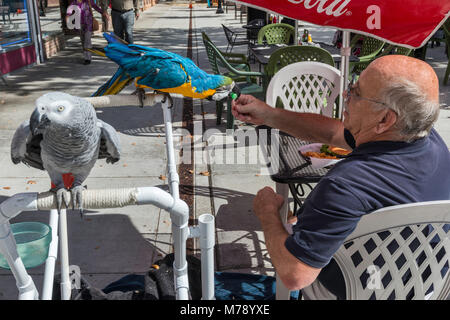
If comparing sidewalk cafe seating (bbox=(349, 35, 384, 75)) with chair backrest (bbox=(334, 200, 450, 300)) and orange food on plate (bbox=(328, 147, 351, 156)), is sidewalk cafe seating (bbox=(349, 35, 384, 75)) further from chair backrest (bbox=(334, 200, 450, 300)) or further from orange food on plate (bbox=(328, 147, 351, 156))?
chair backrest (bbox=(334, 200, 450, 300))

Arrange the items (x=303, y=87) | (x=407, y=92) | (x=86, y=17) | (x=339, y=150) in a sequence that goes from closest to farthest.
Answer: (x=407, y=92) < (x=339, y=150) < (x=303, y=87) < (x=86, y=17)

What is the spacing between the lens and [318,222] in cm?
128

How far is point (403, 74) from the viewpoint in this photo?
1266 mm

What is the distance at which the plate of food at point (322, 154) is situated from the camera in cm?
223

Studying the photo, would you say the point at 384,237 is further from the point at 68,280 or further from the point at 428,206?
the point at 68,280

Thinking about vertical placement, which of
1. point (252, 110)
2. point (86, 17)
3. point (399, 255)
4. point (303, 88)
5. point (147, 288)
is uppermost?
point (86, 17)

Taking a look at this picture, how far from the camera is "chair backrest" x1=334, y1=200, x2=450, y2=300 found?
1.25 metres

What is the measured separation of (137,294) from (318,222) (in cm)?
110

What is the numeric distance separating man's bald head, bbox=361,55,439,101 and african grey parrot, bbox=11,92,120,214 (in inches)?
38.0

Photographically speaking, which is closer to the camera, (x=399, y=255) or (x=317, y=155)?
(x=399, y=255)

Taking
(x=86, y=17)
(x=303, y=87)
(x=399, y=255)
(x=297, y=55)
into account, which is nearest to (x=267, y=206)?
(x=399, y=255)

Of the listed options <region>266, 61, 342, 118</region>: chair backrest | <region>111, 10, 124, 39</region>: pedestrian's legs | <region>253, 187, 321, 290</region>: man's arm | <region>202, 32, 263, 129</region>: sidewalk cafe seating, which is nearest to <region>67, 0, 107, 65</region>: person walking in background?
<region>111, 10, 124, 39</region>: pedestrian's legs

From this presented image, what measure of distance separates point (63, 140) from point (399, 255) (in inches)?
47.7

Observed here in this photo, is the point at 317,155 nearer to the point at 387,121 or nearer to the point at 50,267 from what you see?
the point at 387,121
